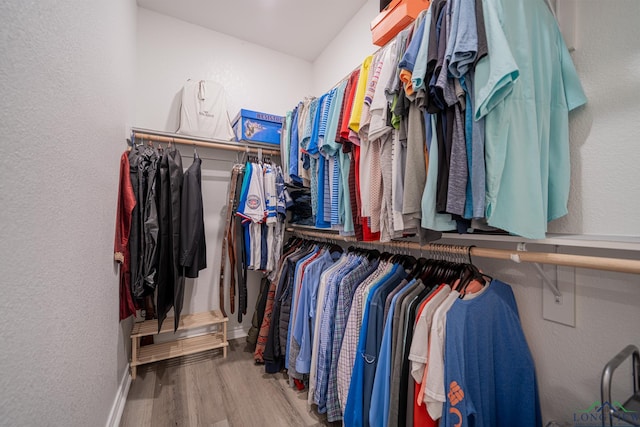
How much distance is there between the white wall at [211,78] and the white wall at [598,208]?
2.11 m

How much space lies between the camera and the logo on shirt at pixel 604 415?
1.68ft

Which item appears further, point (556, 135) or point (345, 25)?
point (345, 25)

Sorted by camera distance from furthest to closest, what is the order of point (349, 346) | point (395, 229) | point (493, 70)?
point (349, 346) < point (395, 229) < point (493, 70)

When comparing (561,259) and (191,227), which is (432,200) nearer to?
(561,259)

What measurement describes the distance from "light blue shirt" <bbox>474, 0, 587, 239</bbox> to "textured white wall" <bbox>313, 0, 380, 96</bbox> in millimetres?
1338

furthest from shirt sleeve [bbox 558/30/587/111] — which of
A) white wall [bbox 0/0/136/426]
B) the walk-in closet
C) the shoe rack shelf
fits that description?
the shoe rack shelf

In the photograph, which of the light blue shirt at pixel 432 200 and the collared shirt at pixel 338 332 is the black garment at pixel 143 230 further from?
the light blue shirt at pixel 432 200

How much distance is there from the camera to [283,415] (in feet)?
4.54

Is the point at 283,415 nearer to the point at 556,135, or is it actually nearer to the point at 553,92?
the point at 556,135

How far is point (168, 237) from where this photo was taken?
1.64 meters

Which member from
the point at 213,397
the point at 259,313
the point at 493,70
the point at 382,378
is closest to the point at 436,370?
the point at 382,378

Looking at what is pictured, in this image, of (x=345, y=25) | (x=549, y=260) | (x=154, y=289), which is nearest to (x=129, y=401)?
(x=154, y=289)

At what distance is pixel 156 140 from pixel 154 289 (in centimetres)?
111

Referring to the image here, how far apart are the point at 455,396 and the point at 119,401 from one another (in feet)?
5.65
